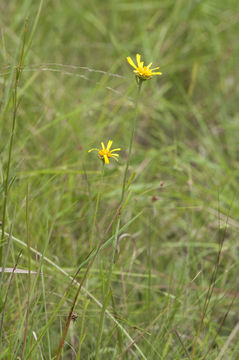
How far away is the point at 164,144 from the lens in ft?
6.55

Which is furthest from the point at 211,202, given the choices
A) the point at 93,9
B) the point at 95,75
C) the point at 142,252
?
the point at 93,9

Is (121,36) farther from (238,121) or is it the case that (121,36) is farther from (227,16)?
(238,121)

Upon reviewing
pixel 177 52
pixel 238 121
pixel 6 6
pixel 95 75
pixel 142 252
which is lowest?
pixel 142 252

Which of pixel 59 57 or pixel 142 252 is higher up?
pixel 59 57

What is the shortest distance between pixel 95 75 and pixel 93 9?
19.0 inches

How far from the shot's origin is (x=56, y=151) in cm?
160

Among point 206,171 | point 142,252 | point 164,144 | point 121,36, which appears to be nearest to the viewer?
point 142,252

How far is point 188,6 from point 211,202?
1.10 m

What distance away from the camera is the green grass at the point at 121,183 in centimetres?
100

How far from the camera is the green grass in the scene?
100 centimetres

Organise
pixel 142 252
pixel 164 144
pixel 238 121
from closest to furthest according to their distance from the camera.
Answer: pixel 142 252
pixel 164 144
pixel 238 121

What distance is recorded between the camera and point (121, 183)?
1.55 meters

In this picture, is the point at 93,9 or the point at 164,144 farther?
the point at 93,9

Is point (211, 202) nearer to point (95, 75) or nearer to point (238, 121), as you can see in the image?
point (238, 121)
